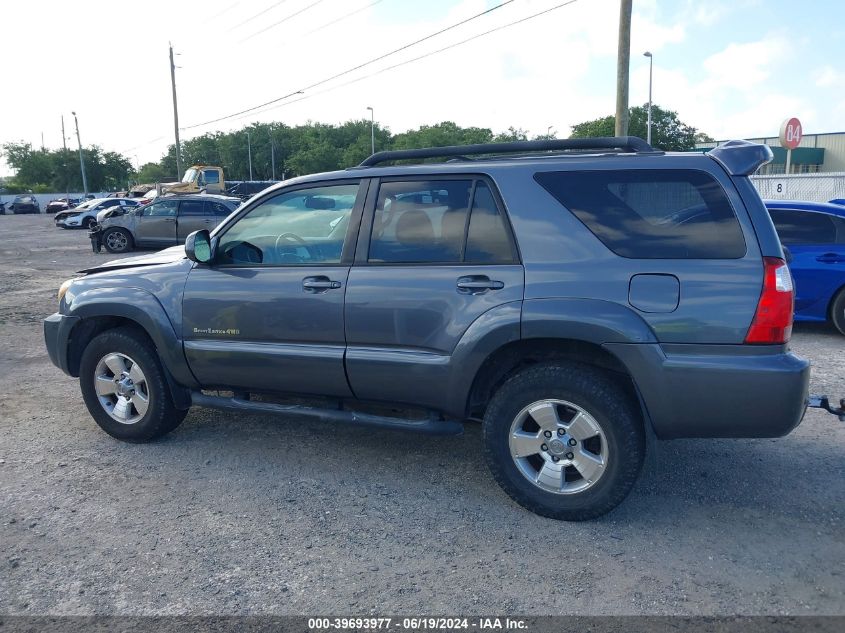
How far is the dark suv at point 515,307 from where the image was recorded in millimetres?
3438

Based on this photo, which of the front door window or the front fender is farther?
the front fender

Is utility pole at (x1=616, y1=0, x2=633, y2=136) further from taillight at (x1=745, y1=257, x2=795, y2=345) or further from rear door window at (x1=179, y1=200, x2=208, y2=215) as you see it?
rear door window at (x1=179, y1=200, x2=208, y2=215)

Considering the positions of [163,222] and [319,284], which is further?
[163,222]

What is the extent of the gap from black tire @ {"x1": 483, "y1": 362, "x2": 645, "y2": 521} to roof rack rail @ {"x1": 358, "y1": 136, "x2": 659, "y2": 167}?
4.14 feet

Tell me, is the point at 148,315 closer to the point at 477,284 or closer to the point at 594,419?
the point at 477,284

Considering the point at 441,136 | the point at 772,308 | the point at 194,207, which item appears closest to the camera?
the point at 772,308

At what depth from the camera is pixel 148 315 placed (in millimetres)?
4672

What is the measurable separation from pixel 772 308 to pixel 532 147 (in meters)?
1.64

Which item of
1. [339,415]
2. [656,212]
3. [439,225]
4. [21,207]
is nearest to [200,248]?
[339,415]

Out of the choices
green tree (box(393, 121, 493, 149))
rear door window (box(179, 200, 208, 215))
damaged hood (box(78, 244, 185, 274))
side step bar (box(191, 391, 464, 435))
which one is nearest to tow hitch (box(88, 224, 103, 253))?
rear door window (box(179, 200, 208, 215))

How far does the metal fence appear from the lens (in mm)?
16859

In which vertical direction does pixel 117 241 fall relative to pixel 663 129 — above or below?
below

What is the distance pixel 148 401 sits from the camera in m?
4.82

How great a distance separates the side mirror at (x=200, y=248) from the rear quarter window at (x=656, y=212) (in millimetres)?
2204
